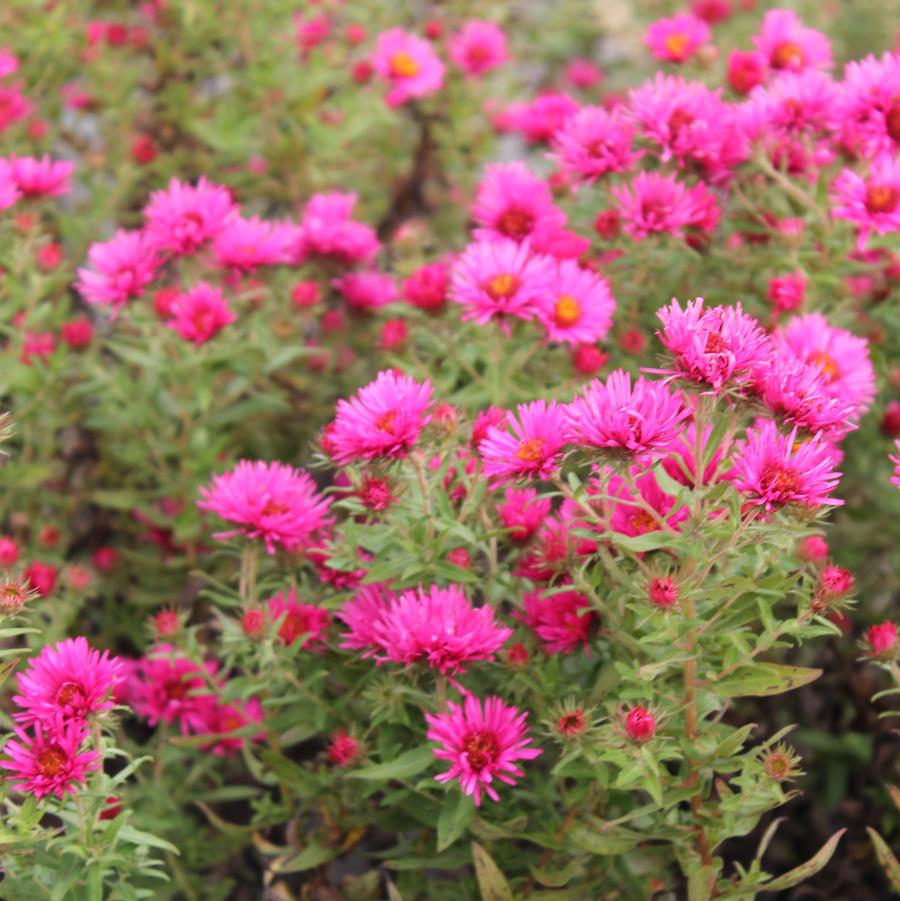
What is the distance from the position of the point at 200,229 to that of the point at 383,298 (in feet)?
1.10

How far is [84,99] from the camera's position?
2.44 m

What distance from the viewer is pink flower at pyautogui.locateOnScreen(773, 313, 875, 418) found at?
1519mm

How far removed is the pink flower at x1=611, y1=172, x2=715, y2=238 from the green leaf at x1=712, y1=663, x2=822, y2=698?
0.62m

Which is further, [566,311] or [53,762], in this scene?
[566,311]

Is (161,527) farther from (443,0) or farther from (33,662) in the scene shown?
(443,0)

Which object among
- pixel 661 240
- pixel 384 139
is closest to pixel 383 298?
pixel 661 240

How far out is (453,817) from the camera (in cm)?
128

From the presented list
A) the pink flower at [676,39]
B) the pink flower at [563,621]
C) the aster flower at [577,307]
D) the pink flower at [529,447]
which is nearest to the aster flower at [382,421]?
the pink flower at [529,447]

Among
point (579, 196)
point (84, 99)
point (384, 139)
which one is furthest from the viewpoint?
point (384, 139)

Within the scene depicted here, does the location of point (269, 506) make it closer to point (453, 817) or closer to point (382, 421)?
point (382, 421)

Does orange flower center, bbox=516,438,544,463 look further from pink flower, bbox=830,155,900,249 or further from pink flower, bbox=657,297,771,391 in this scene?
pink flower, bbox=830,155,900,249

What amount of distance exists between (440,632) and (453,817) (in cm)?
20

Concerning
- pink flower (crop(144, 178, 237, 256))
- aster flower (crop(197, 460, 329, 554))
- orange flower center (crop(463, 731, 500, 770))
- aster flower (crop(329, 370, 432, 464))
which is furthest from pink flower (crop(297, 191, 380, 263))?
orange flower center (crop(463, 731, 500, 770))

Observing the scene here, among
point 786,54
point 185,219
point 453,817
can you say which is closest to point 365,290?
point 185,219
